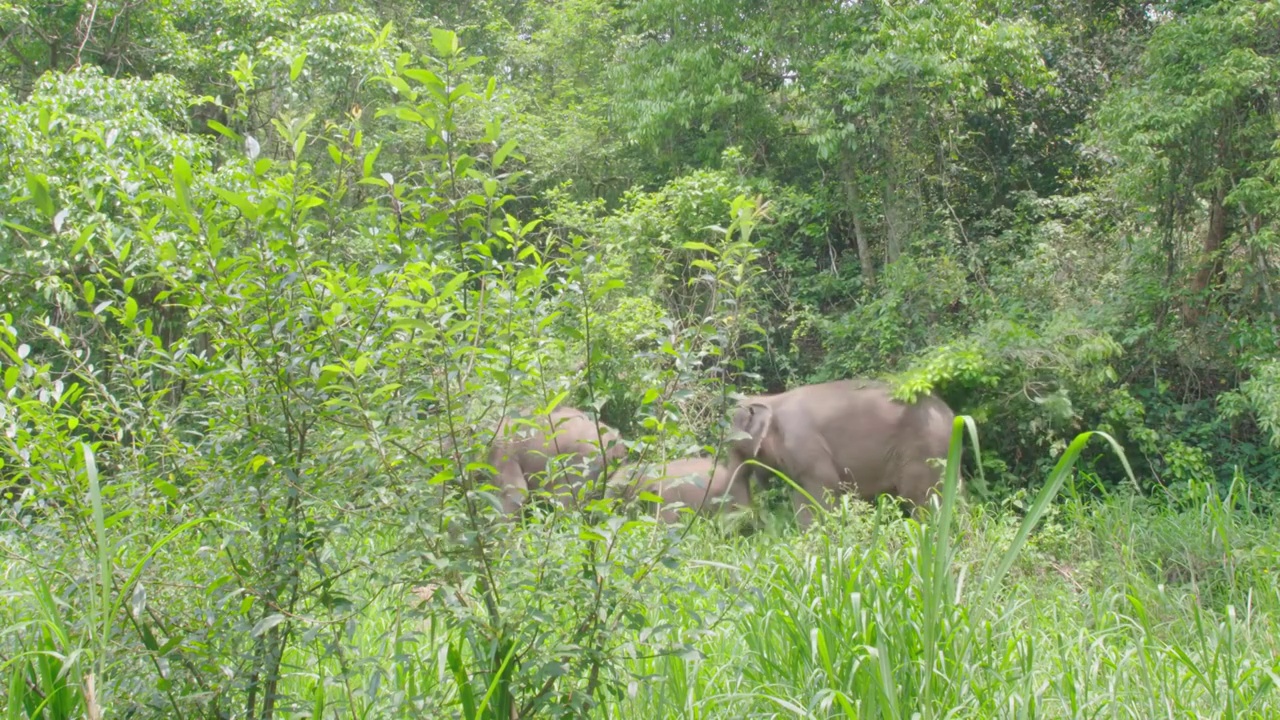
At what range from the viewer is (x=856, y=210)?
9945 millimetres

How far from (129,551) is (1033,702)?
88.3 inches

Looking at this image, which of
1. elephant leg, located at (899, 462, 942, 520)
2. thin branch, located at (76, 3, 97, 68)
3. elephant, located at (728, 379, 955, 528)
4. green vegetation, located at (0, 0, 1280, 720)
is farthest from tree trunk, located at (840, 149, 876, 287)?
thin branch, located at (76, 3, 97, 68)

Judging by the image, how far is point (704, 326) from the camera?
7.16ft

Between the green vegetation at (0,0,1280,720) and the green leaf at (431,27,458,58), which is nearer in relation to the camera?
the green leaf at (431,27,458,58)

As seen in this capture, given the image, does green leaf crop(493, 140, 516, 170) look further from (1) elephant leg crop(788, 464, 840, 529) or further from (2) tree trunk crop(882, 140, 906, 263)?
(2) tree trunk crop(882, 140, 906, 263)

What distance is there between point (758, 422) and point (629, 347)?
3.55 ft

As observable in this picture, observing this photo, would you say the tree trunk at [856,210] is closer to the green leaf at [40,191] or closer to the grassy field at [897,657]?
the grassy field at [897,657]

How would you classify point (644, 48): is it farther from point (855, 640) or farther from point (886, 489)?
point (855, 640)

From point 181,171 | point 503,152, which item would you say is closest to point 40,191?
point 181,171

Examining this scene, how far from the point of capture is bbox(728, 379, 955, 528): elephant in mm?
6914

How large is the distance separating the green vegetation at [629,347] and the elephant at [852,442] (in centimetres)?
27

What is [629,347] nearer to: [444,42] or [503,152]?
[503,152]

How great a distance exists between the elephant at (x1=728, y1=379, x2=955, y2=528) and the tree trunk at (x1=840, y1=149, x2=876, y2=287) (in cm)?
321

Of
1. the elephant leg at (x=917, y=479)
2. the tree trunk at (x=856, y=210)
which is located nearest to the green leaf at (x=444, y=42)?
the elephant leg at (x=917, y=479)
